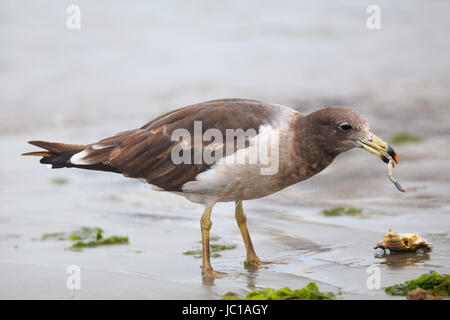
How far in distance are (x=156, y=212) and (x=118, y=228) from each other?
815 mm

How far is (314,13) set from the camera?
64.4 feet

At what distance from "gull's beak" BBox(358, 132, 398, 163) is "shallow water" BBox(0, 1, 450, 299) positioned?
2.93ft

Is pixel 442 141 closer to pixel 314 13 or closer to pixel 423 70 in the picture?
pixel 423 70

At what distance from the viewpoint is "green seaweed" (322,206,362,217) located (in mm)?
8023

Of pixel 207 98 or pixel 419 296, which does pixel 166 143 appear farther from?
pixel 207 98

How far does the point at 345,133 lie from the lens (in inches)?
239

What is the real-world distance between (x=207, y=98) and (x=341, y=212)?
7.31 meters

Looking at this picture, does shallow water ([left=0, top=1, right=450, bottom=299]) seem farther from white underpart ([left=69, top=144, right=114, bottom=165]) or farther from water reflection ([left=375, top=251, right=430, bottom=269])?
white underpart ([left=69, top=144, right=114, bottom=165])

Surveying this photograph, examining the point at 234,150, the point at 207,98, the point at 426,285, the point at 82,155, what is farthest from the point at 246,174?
the point at 207,98

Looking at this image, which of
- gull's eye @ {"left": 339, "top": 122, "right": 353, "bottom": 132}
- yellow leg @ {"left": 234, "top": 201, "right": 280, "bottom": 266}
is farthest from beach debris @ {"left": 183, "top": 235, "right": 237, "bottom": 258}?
gull's eye @ {"left": 339, "top": 122, "right": 353, "bottom": 132}

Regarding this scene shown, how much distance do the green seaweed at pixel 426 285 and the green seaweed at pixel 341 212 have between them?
2772 millimetres

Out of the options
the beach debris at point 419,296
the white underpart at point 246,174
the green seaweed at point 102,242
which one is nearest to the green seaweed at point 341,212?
the white underpart at point 246,174

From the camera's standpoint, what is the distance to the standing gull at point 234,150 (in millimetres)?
6086

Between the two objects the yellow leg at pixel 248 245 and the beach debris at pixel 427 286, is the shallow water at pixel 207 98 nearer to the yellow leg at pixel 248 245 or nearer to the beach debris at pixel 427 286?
the yellow leg at pixel 248 245
